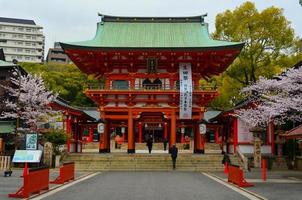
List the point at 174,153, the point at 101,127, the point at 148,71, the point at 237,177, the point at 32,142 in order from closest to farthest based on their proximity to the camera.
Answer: the point at 237,177 < the point at 32,142 < the point at 174,153 < the point at 101,127 < the point at 148,71

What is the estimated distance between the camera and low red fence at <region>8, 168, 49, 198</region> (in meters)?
15.2

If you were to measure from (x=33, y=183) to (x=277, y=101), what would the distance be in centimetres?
1680

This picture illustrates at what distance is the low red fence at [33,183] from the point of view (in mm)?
15219

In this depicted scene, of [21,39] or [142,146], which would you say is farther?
[21,39]

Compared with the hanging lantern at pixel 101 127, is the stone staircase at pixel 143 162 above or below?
below

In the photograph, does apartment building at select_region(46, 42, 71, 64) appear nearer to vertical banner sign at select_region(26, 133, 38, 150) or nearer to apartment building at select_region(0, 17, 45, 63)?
apartment building at select_region(0, 17, 45, 63)

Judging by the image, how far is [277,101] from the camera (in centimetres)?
2709

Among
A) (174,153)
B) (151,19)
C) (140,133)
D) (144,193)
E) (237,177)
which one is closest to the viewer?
(144,193)

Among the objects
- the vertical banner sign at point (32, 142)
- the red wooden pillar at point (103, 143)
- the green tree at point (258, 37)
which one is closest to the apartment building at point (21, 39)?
the green tree at point (258, 37)

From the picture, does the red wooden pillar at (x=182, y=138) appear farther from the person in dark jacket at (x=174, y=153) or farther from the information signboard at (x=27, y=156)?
the information signboard at (x=27, y=156)

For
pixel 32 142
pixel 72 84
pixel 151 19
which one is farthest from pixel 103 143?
pixel 72 84

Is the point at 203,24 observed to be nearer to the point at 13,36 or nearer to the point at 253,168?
the point at 253,168

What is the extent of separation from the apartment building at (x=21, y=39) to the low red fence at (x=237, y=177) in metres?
113

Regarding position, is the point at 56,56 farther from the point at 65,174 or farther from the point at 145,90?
the point at 65,174
